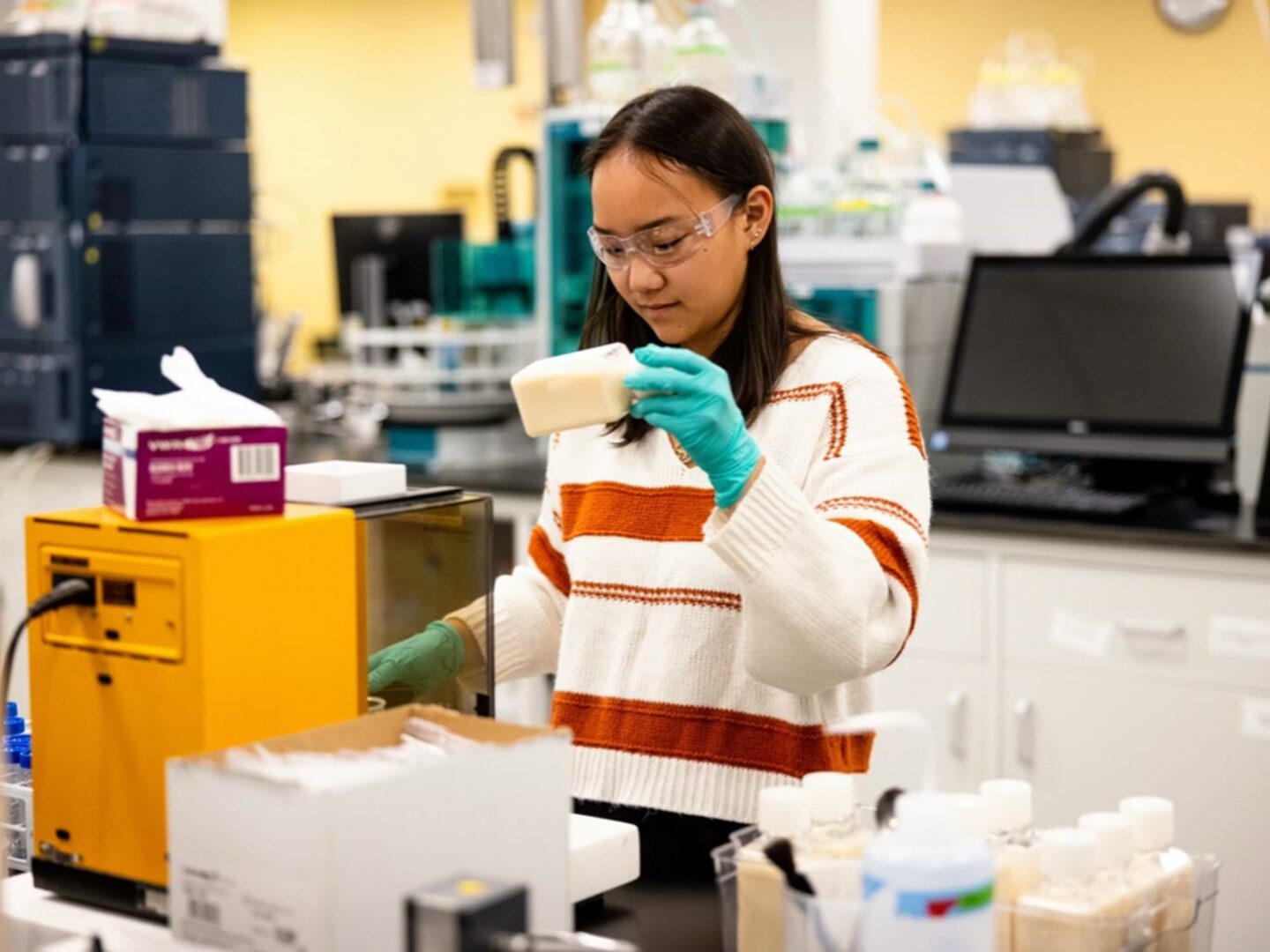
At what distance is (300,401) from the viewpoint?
4.68 m

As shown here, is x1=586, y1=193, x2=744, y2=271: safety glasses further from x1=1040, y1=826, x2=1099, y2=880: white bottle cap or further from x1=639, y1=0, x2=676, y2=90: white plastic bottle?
x1=639, y1=0, x2=676, y2=90: white plastic bottle

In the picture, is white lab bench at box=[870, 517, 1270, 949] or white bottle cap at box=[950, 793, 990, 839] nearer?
white bottle cap at box=[950, 793, 990, 839]

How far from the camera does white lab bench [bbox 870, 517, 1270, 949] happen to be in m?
2.96

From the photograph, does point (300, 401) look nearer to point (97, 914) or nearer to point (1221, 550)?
point (1221, 550)

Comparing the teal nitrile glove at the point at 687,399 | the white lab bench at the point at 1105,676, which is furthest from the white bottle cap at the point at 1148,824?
the white lab bench at the point at 1105,676

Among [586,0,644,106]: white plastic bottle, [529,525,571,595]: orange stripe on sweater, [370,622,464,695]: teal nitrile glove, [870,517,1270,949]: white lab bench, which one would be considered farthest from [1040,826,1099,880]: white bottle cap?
[586,0,644,106]: white plastic bottle

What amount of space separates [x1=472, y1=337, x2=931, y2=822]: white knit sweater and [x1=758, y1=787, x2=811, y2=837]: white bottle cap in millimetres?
299

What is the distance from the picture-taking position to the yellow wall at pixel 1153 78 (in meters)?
7.45

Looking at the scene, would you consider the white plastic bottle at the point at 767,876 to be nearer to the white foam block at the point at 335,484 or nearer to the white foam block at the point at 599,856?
the white foam block at the point at 599,856

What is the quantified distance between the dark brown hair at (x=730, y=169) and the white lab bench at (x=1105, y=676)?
4.72 feet

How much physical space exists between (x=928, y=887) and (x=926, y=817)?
1.8 inches

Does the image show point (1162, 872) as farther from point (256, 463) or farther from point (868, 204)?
point (868, 204)

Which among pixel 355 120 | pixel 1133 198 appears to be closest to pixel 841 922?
pixel 1133 198

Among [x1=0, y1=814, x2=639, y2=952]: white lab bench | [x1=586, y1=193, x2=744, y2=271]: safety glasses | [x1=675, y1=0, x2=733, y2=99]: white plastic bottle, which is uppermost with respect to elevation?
[x1=675, y1=0, x2=733, y2=99]: white plastic bottle
